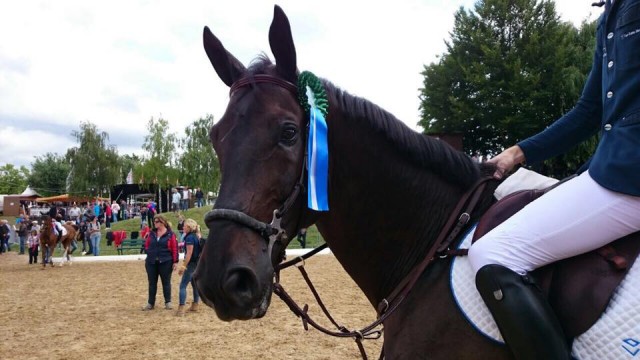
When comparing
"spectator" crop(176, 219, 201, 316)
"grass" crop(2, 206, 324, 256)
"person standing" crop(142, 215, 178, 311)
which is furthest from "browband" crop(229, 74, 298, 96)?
"grass" crop(2, 206, 324, 256)

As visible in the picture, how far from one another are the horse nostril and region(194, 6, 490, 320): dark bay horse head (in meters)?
0.09

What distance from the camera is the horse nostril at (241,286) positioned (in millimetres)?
1838

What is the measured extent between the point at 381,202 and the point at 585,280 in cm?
101

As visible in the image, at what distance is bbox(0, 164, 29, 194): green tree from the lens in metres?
112

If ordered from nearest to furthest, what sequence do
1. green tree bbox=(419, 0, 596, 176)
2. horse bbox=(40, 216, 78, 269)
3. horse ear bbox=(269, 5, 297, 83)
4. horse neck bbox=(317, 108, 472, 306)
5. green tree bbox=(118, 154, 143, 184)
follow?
horse ear bbox=(269, 5, 297, 83) → horse neck bbox=(317, 108, 472, 306) → horse bbox=(40, 216, 78, 269) → green tree bbox=(419, 0, 596, 176) → green tree bbox=(118, 154, 143, 184)

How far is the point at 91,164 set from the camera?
166 feet

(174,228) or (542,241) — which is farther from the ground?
(542,241)

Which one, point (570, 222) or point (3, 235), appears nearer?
point (570, 222)

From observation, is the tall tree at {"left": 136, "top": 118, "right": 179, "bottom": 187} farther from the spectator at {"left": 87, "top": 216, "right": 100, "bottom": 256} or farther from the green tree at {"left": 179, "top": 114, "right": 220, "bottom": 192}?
the spectator at {"left": 87, "top": 216, "right": 100, "bottom": 256}

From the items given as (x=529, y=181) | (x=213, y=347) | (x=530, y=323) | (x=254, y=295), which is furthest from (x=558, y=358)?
(x=213, y=347)

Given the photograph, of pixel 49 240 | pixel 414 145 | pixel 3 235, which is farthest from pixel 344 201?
pixel 3 235

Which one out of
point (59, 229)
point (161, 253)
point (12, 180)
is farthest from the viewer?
point (12, 180)

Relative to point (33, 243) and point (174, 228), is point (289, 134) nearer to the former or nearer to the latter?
point (33, 243)

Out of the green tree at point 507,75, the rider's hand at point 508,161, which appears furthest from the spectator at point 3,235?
the rider's hand at point 508,161
